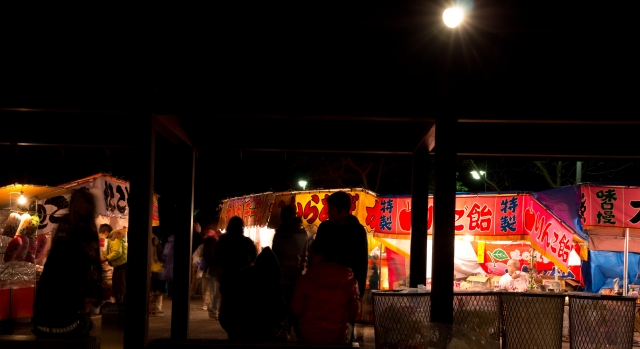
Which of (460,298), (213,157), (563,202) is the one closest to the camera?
(460,298)

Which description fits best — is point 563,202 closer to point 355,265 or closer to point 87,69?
point 355,265

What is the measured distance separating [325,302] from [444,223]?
149 cm

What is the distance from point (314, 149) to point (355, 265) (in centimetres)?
213

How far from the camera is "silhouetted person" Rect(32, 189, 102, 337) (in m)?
5.97

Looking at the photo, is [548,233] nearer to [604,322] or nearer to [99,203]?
[604,322]

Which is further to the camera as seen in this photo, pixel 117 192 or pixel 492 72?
pixel 117 192

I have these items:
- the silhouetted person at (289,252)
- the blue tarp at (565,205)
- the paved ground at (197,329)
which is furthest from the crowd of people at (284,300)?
the blue tarp at (565,205)

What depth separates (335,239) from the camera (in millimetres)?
7426

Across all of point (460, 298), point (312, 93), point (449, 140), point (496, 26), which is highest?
point (496, 26)

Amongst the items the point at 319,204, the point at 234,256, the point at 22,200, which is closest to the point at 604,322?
the point at 234,256

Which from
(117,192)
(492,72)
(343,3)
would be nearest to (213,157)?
(343,3)

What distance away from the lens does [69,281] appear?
597 cm

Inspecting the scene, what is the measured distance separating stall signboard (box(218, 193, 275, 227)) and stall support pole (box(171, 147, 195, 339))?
30.5 feet

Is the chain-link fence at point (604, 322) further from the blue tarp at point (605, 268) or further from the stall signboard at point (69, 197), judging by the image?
the blue tarp at point (605, 268)
